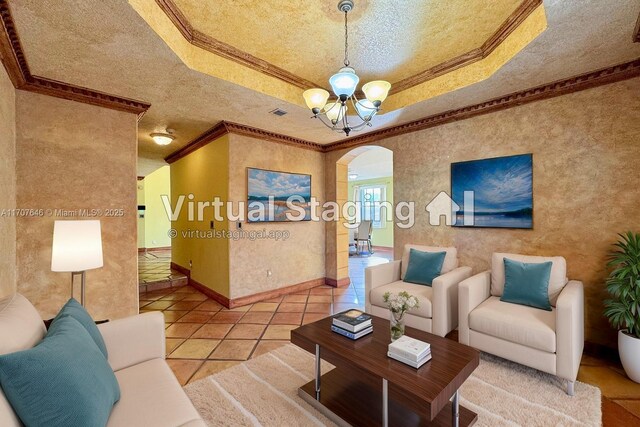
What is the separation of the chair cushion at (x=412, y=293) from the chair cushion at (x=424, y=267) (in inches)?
2.8

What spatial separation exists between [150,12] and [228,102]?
49.6 inches

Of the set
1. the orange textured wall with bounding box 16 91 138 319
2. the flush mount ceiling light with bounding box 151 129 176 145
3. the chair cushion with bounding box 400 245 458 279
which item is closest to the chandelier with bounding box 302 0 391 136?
the chair cushion with bounding box 400 245 458 279

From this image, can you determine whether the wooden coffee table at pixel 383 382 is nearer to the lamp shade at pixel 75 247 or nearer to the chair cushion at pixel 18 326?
the chair cushion at pixel 18 326

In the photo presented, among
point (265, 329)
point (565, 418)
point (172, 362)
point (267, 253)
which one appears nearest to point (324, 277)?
point (267, 253)

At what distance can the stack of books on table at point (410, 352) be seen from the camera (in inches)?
61.2

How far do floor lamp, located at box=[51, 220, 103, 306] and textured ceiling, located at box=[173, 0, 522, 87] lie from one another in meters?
1.81

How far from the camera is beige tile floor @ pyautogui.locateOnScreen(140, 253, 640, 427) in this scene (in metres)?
2.07

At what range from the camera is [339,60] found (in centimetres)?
266

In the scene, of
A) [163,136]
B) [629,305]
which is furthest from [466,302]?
[163,136]

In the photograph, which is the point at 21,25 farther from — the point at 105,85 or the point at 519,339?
the point at 519,339

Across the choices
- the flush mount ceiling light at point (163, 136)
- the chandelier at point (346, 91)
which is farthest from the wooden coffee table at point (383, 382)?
the flush mount ceiling light at point (163, 136)

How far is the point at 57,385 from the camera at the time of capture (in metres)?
0.98

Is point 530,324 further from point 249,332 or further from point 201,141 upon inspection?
point 201,141

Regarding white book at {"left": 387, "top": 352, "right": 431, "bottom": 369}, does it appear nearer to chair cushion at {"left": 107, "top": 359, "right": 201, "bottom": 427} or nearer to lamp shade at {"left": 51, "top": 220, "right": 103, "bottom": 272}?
chair cushion at {"left": 107, "top": 359, "right": 201, "bottom": 427}
